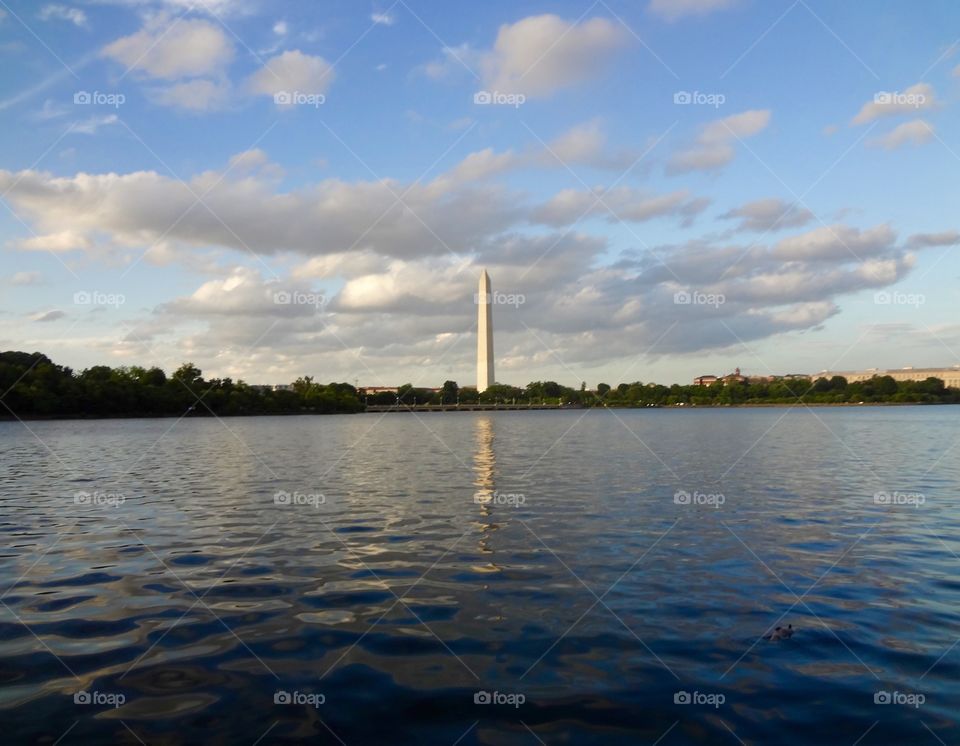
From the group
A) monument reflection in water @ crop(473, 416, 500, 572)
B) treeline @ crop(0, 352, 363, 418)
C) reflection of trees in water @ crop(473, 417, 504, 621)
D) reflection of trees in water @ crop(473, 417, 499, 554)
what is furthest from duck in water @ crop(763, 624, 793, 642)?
treeline @ crop(0, 352, 363, 418)

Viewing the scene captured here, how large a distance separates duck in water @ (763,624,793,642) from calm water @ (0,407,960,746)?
231 mm

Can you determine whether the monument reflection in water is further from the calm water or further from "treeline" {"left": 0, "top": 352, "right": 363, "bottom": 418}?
"treeline" {"left": 0, "top": 352, "right": 363, "bottom": 418}

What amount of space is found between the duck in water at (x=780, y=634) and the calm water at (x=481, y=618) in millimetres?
231

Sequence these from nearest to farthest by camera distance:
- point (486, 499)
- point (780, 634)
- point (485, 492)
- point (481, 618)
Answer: point (780, 634) < point (481, 618) < point (486, 499) < point (485, 492)

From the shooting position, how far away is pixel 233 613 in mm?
13773

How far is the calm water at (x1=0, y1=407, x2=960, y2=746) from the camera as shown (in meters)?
9.40

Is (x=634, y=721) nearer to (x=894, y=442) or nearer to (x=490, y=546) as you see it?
(x=490, y=546)

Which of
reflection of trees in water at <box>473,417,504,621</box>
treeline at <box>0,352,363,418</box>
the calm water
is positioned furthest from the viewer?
treeline at <box>0,352,363,418</box>

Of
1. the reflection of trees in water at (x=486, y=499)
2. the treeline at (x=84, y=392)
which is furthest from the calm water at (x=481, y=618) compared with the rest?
the treeline at (x=84, y=392)

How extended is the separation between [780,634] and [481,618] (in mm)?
5245

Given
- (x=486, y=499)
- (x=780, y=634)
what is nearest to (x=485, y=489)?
(x=486, y=499)

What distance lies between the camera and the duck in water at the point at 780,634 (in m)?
12.2

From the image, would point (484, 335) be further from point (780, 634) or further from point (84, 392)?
point (780, 634)

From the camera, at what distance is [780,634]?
40.6 feet
